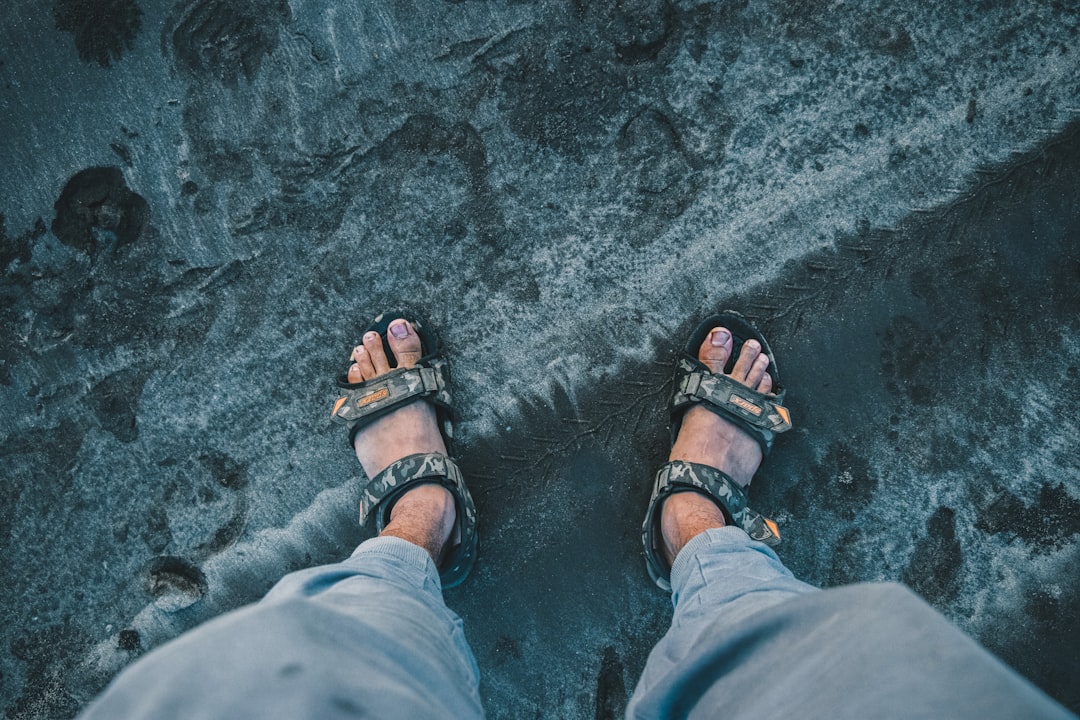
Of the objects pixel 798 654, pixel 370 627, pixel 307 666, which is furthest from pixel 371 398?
pixel 798 654

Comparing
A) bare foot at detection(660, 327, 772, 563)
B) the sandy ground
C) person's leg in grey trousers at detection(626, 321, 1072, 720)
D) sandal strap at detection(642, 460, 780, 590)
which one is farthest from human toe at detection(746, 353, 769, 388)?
person's leg in grey trousers at detection(626, 321, 1072, 720)

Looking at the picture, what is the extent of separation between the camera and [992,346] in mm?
1804

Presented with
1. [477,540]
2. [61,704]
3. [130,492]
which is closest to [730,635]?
[477,540]

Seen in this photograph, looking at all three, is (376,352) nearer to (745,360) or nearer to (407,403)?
(407,403)

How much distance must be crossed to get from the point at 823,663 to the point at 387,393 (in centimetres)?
126

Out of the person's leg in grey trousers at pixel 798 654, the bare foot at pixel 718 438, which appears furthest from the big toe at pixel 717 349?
the person's leg in grey trousers at pixel 798 654

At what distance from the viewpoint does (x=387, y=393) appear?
1.80 metres

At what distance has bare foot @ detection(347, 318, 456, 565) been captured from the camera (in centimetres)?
176

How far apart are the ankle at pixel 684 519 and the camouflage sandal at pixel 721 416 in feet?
0.07

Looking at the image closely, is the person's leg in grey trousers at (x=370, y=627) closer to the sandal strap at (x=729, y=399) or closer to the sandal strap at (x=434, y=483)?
the sandal strap at (x=434, y=483)

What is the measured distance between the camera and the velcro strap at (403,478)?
173 cm

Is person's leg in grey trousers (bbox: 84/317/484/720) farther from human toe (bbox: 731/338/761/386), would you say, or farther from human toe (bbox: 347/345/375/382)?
human toe (bbox: 731/338/761/386)

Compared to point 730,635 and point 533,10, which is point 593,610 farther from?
point 533,10


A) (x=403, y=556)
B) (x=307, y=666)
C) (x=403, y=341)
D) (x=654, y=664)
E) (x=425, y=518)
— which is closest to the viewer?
(x=307, y=666)
